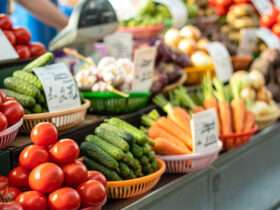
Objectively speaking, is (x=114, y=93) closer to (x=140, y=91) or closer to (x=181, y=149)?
(x=140, y=91)

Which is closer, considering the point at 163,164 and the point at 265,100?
the point at 163,164

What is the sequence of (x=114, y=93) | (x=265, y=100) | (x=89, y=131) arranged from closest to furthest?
(x=89, y=131) → (x=114, y=93) → (x=265, y=100)

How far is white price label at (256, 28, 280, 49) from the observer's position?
4.47 meters

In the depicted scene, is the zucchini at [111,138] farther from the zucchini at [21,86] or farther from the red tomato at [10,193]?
the red tomato at [10,193]

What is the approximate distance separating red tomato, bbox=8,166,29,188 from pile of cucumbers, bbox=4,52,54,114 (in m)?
0.44

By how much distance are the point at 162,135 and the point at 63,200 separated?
0.95m

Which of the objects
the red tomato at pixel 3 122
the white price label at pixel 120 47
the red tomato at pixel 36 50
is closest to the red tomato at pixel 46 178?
the red tomato at pixel 3 122

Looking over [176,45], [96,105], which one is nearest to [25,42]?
[96,105]

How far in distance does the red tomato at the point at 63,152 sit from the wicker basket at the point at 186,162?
725mm

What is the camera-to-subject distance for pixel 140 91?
2.98 meters

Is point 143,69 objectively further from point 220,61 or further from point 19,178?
point 19,178

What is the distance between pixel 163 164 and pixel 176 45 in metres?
1.61

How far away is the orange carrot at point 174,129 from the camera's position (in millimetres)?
2730

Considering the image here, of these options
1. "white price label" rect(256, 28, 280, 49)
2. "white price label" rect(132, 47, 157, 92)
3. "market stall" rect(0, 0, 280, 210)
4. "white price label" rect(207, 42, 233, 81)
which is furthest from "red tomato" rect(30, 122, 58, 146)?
"white price label" rect(256, 28, 280, 49)
